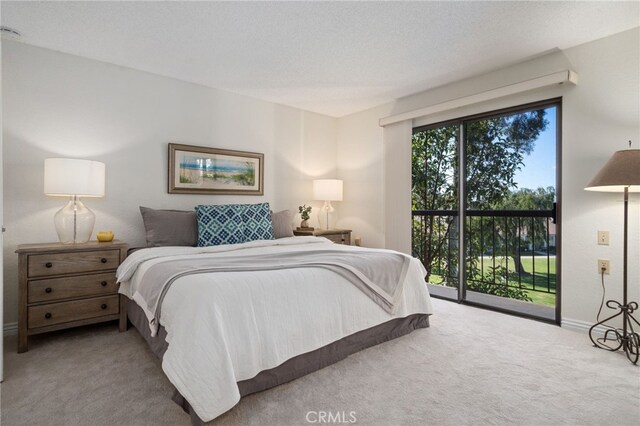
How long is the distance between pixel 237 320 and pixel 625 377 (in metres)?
2.31

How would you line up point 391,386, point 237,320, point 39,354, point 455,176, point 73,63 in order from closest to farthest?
point 237,320, point 391,386, point 39,354, point 73,63, point 455,176

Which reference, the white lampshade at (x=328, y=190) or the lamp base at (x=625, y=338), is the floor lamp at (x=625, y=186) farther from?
the white lampshade at (x=328, y=190)

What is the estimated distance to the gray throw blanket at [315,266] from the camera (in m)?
1.91

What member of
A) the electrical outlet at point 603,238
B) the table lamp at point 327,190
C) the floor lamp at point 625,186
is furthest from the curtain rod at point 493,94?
the electrical outlet at point 603,238

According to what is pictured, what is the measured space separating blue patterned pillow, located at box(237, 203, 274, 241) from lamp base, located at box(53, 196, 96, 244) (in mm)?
1278

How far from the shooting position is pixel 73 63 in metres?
2.98

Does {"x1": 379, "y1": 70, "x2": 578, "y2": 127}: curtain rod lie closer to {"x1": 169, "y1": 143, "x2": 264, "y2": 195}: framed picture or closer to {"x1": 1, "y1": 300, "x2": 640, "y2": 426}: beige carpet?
{"x1": 169, "y1": 143, "x2": 264, "y2": 195}: framed picture

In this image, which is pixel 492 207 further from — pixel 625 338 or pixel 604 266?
pixel 625 338

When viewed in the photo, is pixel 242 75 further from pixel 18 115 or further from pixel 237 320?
pixel 237 320

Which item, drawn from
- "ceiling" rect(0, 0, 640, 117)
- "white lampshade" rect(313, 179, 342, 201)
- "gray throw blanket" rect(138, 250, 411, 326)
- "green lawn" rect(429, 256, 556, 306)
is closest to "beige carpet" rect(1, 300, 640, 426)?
"gray throw blanket" rect(138, 250, 411, 326)

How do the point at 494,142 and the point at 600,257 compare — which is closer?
the point at 600,257

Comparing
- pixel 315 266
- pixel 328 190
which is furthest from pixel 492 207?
pixel 315 266

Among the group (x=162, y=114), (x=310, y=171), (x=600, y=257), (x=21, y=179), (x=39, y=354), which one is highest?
(x=162, y=114)

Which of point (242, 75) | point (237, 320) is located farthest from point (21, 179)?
point (237, 320)
